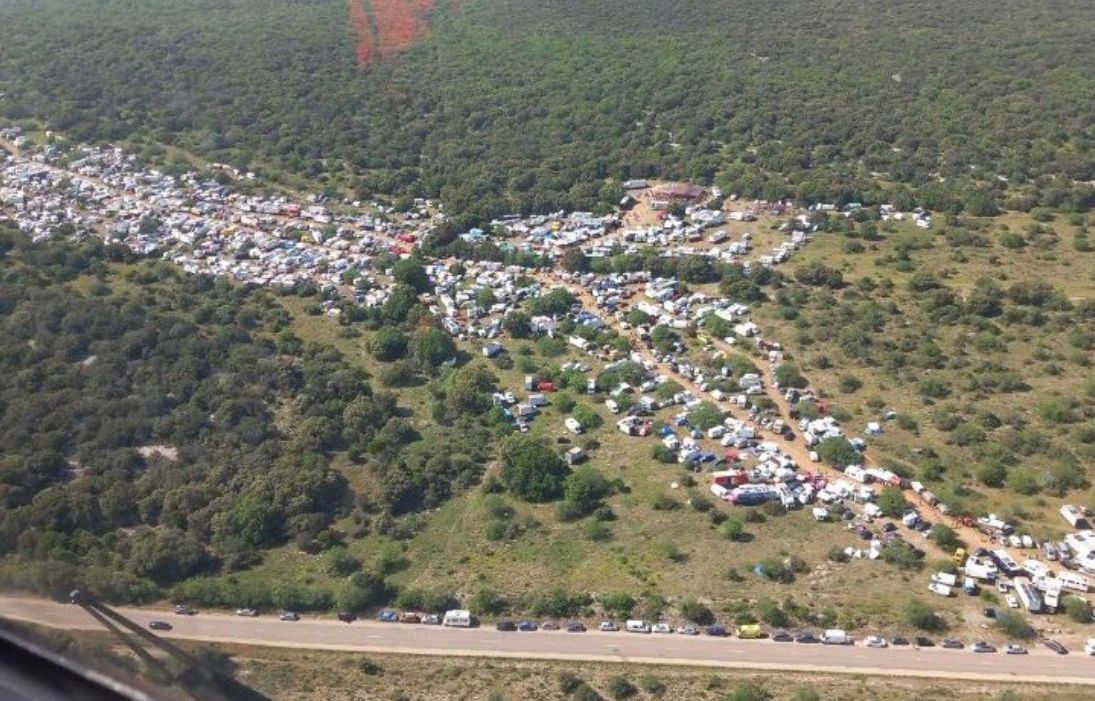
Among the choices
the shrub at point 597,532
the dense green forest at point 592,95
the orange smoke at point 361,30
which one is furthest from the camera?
the orange smoke at point 361,30

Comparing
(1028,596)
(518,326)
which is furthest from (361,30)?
(1028,596)

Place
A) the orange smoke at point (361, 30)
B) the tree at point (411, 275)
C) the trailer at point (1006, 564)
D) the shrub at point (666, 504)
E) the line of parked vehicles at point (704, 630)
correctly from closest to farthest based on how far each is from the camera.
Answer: the line of parked vehicles at point (704, 630) → the trailer at point (1006, 564) → the shrub at point (666, 504) → the tree at point (411, 275) → the orange smoke at point (361, 30)

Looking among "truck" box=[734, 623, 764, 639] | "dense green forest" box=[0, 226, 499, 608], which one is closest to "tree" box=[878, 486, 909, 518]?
"truck" box=[734, 623, 764, 639]

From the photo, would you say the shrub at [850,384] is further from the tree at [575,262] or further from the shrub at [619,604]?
the tree at [575,262]

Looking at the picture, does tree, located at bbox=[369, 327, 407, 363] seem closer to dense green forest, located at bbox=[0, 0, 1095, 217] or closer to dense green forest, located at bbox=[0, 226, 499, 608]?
dense green forest, located at bbox=[0, 226, 499, 608]

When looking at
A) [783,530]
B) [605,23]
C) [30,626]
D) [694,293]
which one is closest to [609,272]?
[694,293]

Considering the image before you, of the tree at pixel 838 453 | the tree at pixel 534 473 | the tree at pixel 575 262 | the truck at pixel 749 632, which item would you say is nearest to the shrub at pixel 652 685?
the truck at pixel 749 632

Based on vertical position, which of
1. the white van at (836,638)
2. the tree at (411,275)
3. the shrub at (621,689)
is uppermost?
the tree at (411,275)

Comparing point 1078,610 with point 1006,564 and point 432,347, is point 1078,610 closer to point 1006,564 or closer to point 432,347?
point 1006,564

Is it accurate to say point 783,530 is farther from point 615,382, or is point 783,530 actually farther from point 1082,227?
point 1082,227
